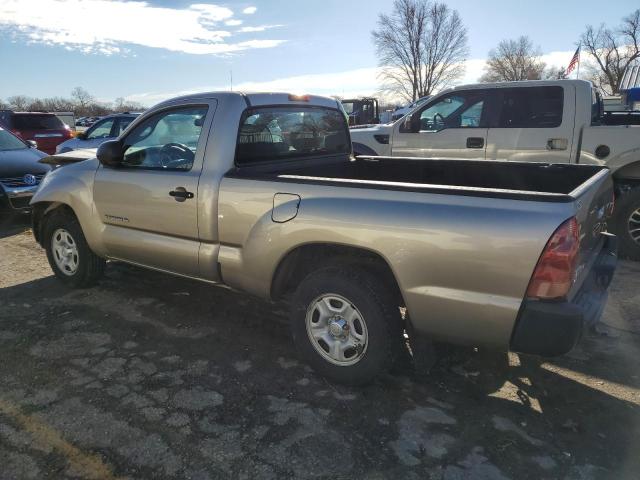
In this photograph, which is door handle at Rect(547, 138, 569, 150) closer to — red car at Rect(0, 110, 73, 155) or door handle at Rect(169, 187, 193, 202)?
door handle at Rect(169, 187, 193, 202)

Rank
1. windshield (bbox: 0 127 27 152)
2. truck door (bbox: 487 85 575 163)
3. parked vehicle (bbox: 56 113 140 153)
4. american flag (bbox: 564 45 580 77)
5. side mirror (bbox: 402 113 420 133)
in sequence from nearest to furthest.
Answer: truck door (bbox: 487 85 575 163)
side mirror (bbox: 402 113 420 133)
windshield (bbox: 0 127 27 152)
parked vehicle (bbox: 56 113 140 153)
american flag (bbox: 564 45 580 77)

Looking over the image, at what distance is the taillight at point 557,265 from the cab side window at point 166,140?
2491mm

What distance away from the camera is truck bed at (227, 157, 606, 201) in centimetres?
346

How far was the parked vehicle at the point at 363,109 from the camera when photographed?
2019 centimetres

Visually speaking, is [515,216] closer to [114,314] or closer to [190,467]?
[190,467]

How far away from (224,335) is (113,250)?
1336mm

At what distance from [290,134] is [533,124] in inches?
144

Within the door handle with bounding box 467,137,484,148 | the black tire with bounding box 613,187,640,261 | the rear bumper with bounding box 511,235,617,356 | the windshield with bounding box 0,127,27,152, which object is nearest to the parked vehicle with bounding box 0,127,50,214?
the windshield with bounding box 0,127,27,152

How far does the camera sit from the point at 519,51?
2501 inches

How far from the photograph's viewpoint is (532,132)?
612cm

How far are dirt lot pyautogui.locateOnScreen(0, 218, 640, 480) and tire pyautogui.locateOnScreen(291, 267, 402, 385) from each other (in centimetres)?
17

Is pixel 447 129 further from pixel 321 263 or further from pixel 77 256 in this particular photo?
pixel 77 256

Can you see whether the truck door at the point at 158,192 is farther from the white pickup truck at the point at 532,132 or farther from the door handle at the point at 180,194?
the white pickup truck at the point at 532,132

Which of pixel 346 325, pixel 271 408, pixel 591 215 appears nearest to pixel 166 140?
pixel 346 325
